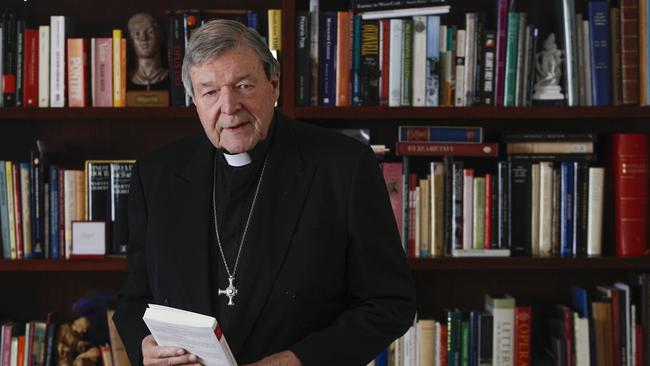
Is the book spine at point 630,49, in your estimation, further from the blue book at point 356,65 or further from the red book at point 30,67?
the red book at point 30,67

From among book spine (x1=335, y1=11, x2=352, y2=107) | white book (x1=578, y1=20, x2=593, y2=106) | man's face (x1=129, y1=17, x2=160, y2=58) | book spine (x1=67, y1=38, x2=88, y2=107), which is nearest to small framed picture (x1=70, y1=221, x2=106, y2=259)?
book spine (x1=67, y1=38, x2=88, y2=107)

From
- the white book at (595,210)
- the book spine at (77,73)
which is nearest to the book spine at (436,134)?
→ the white book at (595,210)

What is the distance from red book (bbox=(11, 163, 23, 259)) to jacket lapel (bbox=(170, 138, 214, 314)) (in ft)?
3.17

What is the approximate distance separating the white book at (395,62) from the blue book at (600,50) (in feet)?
1.87

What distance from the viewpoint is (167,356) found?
1551mm

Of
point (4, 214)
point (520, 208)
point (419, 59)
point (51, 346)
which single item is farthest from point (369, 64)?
point (51, 346)

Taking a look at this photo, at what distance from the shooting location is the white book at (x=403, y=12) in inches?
101

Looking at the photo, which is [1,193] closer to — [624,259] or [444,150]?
[444,150]

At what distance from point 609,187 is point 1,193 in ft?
6.10

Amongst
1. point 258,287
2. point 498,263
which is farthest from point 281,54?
point 258,287

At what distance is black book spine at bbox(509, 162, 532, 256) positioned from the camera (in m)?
2.59

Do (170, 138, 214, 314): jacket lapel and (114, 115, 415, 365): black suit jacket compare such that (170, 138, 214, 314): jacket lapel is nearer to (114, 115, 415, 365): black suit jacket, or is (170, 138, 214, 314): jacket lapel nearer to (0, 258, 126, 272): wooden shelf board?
(114, 115, 415, 365): black suit jacket

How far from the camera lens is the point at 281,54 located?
2.53 meters

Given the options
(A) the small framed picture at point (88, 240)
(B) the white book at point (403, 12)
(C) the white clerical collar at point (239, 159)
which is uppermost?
(B) the white book at point (403, 12)
